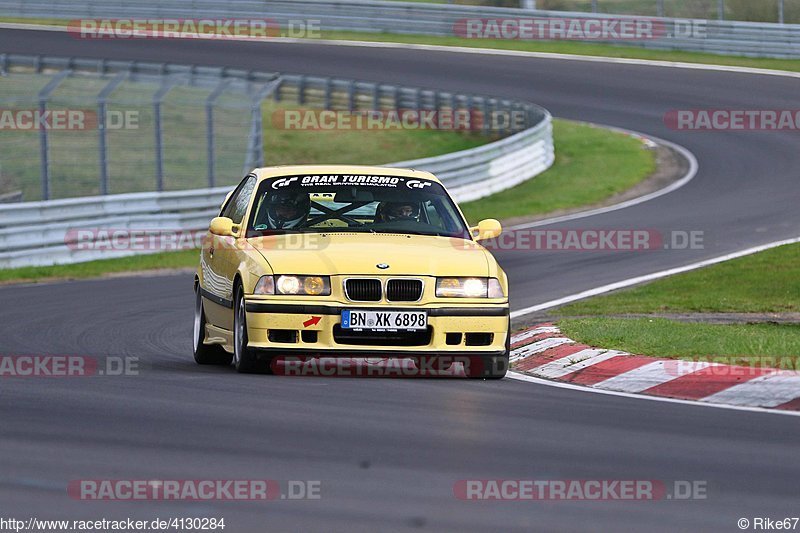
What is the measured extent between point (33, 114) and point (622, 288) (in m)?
22.1

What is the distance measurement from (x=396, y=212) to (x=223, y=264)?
127 cm

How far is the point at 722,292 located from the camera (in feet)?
52.4

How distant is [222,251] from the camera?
10859 mm

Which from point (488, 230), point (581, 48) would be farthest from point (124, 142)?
A: point (488, 230)

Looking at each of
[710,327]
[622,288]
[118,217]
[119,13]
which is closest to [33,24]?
[119,13]

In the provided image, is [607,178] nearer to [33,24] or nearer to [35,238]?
[35,238]

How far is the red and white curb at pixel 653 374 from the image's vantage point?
29.0 ft

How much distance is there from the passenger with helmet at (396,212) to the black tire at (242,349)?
1205 millimetres

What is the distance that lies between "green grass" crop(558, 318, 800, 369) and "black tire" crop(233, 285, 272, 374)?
2.50m

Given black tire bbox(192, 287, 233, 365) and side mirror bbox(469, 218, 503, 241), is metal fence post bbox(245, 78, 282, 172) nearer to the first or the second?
black tire bbox(192, 287, 233, 365)

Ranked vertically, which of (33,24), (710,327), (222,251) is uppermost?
(222,251)

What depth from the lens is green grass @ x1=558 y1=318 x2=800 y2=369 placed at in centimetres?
1024

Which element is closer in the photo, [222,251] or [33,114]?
[222,251]

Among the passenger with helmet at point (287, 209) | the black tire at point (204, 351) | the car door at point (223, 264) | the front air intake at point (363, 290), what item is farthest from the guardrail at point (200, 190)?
the front air intake at point (363, 290)
